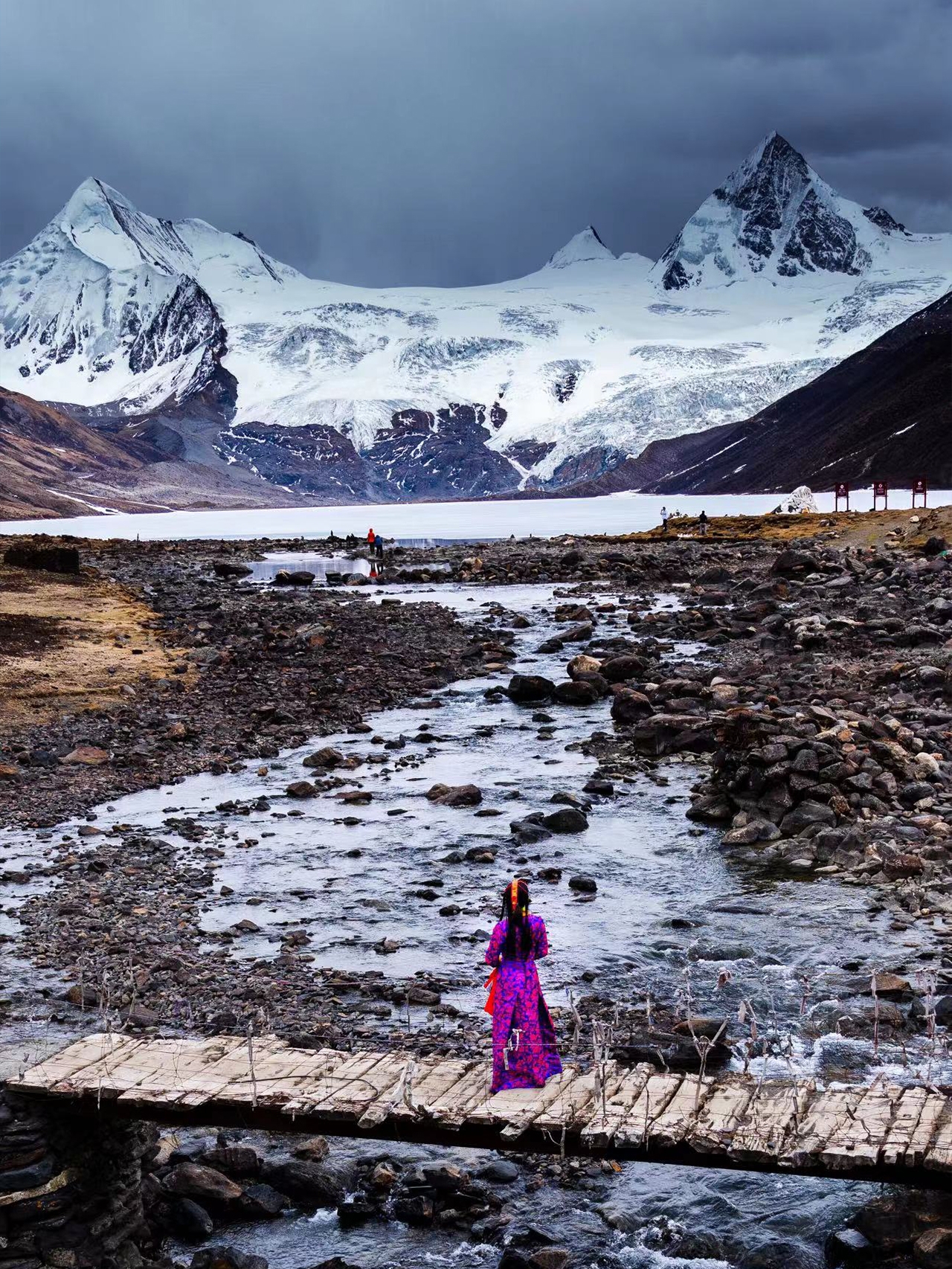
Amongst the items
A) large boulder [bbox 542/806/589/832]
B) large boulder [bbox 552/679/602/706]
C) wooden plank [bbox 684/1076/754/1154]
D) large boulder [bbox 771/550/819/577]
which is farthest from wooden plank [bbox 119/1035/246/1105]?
large boulder [bbox 771/550/819/577]

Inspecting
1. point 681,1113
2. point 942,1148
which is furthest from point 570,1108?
point 942,1148

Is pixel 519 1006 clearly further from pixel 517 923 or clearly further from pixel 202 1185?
pixel 202 1185

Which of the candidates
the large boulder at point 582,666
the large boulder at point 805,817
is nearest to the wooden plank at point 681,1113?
the large boulder at point 805,817

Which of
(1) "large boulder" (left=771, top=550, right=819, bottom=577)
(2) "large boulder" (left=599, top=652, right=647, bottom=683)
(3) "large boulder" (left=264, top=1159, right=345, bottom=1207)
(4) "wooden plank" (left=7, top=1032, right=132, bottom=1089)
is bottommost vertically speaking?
(3) "large boulder" (left=264, top=1159, right=345, bottom=1207)

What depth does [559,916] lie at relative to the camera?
1727 centimetres

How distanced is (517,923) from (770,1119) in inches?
96.7

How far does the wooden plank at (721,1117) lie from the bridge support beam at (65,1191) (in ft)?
14.1

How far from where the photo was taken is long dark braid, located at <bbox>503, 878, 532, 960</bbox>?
10562 mm

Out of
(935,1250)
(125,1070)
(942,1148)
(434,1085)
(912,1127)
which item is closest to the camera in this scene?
(942,1148)

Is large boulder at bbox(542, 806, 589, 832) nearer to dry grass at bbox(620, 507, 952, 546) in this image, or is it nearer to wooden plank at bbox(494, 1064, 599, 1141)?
wooden plank at bbox(494, 1064, 599, 1141)

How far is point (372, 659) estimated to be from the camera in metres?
37.9

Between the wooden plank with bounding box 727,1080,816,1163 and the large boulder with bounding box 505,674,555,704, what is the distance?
2248 cm

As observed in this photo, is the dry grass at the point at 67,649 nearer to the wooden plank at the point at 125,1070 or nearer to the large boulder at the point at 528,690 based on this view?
the large boulder at the point at 528,690

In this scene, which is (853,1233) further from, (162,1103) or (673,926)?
(673,926)
